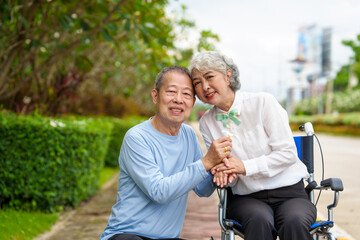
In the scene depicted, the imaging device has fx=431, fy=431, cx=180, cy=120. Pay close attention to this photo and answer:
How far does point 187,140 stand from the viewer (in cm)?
273

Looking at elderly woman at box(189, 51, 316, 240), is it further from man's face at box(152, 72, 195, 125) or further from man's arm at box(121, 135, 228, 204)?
man's arm at box(121, 135, 228, 204)

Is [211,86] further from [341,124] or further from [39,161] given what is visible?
[341,124]

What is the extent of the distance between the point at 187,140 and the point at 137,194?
485mm

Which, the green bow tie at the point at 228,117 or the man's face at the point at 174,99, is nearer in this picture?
the man's face at the point at 174,99

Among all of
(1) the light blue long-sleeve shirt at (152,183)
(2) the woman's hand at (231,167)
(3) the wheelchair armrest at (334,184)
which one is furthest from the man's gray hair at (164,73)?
(3) the wheelchair armrest at (334,184)

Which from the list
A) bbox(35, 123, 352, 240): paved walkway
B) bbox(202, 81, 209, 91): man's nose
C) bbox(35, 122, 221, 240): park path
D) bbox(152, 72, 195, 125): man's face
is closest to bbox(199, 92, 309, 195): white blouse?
bbox(202, 81, 209, 91): man's nose

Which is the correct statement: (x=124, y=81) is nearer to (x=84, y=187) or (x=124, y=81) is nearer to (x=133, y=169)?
(x=84, y=187)

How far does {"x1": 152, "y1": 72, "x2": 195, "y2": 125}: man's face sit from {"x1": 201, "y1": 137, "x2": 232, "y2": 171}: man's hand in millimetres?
274

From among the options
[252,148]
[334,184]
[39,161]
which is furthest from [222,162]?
[39,161]

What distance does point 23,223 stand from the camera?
4.51 m

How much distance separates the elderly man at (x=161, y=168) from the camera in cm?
235

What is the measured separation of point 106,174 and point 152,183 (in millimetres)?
6892

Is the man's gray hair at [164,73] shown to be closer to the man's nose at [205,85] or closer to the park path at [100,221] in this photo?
the man's nose at [205,85]

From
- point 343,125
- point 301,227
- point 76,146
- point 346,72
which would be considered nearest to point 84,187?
point 76,146
